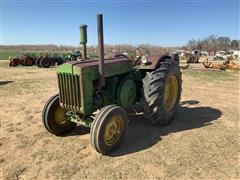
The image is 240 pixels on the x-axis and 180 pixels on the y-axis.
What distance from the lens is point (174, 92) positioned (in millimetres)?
5836

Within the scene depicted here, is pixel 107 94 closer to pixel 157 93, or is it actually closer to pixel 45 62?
pixel 157 93

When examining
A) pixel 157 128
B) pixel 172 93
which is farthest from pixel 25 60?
pixel 157 128

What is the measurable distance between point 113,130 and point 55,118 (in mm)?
1334

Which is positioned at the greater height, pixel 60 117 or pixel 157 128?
pixel 60 117

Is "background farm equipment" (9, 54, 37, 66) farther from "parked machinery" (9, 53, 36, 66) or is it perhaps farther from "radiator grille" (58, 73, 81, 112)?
"radiator grille" (58, 73, 81, 112)

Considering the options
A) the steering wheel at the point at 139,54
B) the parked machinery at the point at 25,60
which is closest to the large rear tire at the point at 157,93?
the steering wheel at the point at 139,54

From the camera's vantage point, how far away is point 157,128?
5.16m

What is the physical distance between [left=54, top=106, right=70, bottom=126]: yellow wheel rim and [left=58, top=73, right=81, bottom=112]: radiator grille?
45 cm

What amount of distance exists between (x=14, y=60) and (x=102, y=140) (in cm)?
2273

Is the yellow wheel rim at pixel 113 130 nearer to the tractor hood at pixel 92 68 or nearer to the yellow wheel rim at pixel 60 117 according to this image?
the tractor hood at pixel 92 68

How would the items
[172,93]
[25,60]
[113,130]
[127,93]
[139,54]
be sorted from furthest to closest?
[25,60]
[139,54]
[172,93]
[127,93]
[113,130]

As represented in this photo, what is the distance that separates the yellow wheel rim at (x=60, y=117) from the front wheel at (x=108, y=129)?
4.16 feet

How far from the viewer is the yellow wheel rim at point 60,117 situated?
15.5 ft

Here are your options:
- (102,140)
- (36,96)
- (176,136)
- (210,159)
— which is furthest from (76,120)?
(36,96)
